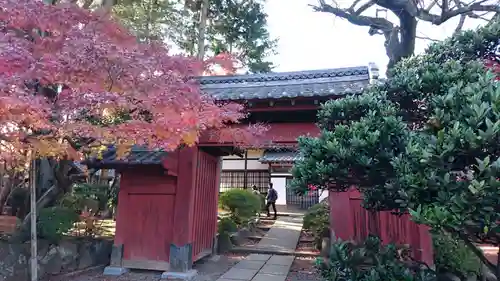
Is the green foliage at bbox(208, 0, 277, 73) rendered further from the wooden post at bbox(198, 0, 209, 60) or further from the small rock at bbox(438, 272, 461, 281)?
the small rock at bbox(438, 272, 461, 281)

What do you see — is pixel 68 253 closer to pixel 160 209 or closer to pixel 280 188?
pixel 160 209

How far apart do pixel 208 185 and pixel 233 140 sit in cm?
229

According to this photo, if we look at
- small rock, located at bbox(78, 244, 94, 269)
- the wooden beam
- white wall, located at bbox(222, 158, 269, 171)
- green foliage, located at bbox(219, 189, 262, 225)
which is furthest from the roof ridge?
white wall, located at bbox(222, 158, 269, 171)

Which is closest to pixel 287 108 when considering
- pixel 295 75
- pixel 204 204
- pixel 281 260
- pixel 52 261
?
pixel 295 75

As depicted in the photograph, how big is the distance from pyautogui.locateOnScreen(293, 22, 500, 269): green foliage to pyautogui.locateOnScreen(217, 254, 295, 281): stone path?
3.48 metres

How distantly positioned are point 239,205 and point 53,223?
6244mm

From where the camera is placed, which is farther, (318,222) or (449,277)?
(318,222)

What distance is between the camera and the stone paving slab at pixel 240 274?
6539mm

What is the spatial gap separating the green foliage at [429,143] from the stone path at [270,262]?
3.56 metres

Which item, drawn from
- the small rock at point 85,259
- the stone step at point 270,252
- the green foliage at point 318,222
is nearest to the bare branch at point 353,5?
the green foliage at point 318,222

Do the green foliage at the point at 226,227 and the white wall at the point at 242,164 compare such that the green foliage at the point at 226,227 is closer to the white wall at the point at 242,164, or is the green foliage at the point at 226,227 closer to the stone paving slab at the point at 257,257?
the stone paving slab at the point at 257,257

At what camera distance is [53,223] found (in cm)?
668

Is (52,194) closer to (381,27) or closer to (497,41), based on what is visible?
(497,41)

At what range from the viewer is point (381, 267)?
3432 millimetres
